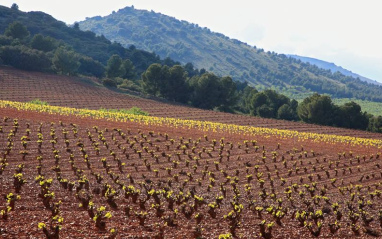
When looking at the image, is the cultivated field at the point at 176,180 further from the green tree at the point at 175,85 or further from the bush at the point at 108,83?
the bush at the point at 108,83

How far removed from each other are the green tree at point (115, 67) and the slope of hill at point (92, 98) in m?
10.7

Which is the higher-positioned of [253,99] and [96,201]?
[253,99]

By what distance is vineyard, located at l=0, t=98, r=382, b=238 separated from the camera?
1634cm

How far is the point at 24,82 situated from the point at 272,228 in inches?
2818

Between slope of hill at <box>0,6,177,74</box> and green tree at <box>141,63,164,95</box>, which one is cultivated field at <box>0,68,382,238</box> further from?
slope of hill at <box>0,6,177,74</box>

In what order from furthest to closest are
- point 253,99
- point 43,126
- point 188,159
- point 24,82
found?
point 253,99 < point 24,82 < point 43,126 < point 188,159

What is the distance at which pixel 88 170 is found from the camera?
979 inches

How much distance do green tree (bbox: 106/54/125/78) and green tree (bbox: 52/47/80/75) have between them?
873 centimetres

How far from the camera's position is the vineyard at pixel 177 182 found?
16.3m

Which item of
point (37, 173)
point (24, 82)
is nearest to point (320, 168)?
point (37, 173)

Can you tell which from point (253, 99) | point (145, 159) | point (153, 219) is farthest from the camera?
point (253, 99)

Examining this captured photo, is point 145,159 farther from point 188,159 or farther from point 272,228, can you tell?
point 272,228

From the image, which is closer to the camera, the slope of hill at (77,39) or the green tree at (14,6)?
the slope of hill at (77,39)

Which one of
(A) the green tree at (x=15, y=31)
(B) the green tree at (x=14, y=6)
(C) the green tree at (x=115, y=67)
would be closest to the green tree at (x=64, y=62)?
(C) the green tree at (x=115, y=67)
